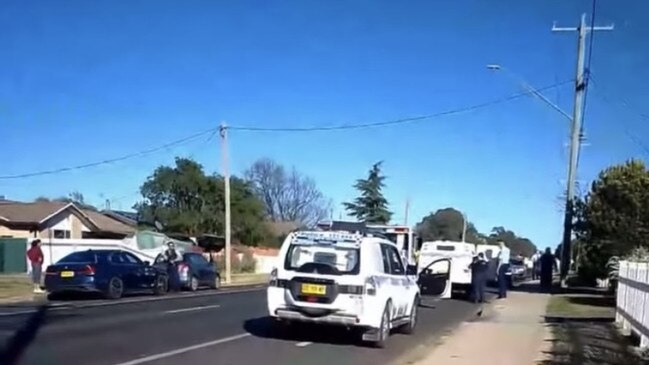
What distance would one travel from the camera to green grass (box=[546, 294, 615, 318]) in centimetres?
2483

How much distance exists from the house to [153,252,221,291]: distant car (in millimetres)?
21714

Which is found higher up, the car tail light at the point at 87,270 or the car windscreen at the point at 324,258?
the car windscreen at the point at 324,258

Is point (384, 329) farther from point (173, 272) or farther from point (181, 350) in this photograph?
point (173, 272)

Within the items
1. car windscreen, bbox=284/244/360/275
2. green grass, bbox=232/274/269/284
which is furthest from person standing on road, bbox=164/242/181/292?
car windscreen, bbox=284/244/360/275

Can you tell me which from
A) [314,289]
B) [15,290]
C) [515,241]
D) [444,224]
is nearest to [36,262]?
[15,290]

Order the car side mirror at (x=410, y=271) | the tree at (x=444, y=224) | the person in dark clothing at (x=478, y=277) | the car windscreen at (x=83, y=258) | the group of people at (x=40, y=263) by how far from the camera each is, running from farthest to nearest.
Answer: the tree at (x=444, y=224)
the person in dark clothing at (x=478, y=277)
the group of people at (x=40, y=263)
the car windscreen at (x=83, y=258)
the car side mirror at (x=410, y=271)

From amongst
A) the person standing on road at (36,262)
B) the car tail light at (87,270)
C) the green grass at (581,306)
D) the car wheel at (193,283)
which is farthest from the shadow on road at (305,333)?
the car wheel at (193,283)

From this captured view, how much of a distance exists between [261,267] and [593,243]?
28.4 meters

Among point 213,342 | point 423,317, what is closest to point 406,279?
point 213,342

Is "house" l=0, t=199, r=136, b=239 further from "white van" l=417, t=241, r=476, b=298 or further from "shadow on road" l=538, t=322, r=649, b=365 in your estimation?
"shadow on road" l=538, t=322, r=649, b=365

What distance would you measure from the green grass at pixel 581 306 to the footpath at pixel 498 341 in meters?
0.77

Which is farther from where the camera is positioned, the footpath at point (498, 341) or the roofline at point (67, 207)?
the roofline at point (67, 207)

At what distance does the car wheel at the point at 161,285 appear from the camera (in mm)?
28625

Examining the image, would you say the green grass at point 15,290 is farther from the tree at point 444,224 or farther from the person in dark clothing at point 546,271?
the tree at point 444,224
